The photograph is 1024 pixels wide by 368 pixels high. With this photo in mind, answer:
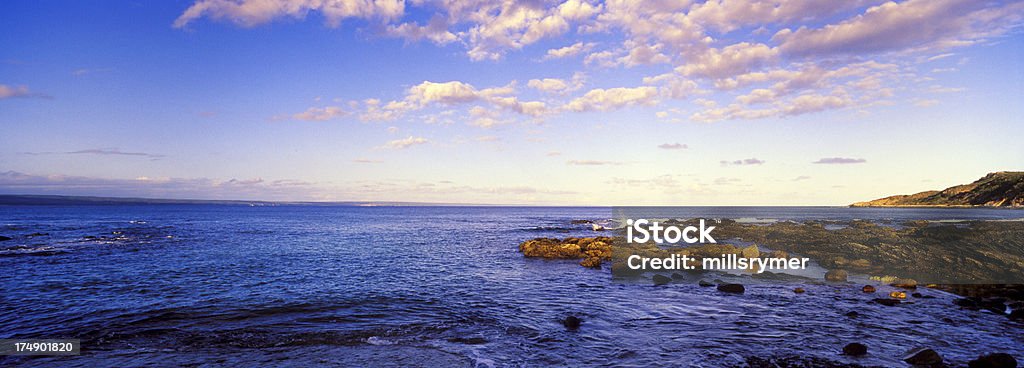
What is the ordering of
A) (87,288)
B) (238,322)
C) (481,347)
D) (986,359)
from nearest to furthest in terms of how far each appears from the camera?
1. (986,359)
2. (481,347)
3. (238,322)
4. (87,288)

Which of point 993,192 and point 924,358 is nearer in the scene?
point 924,358

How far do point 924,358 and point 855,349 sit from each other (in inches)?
67.0

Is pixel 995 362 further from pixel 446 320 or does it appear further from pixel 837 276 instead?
pixel 446 320

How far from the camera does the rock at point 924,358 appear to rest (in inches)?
547

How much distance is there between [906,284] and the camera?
26.8 m

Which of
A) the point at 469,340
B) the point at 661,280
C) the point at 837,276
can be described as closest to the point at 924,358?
the point at 469,340

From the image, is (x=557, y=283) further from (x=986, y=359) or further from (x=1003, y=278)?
(x=1003, y=278)

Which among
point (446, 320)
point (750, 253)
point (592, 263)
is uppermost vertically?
point (750, 253)

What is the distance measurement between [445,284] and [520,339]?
43.2 ft

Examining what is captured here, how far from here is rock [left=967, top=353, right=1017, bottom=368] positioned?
43.1 feet

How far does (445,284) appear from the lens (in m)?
29.5

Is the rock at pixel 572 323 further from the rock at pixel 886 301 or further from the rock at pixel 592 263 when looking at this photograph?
the rock at pixel 592 263

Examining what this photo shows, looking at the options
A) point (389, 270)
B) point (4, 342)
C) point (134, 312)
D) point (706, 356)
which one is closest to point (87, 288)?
point (134, 312)

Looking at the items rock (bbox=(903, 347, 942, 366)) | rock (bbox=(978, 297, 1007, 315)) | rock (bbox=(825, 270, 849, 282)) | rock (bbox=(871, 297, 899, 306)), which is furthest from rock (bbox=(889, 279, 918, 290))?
rock (bbox=(903, 347, 942, 366))
